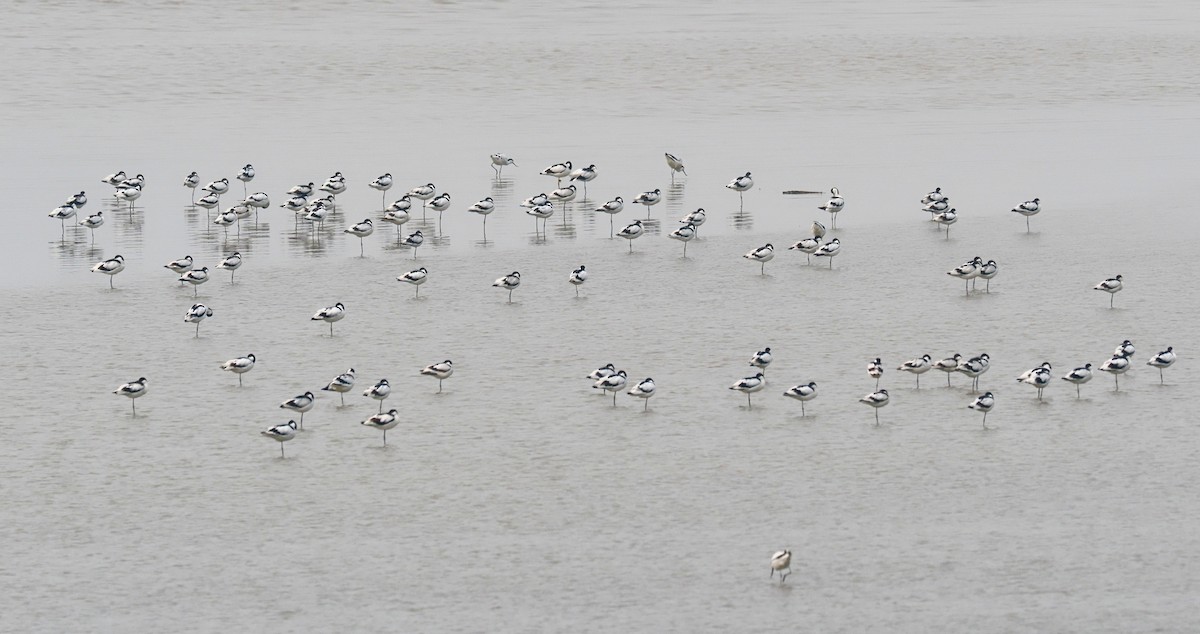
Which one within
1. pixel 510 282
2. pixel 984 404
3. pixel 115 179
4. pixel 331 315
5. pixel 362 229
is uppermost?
pixel 115 179

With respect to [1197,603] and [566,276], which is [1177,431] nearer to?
[1197,603]

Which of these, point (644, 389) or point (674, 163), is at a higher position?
point (674, 163)

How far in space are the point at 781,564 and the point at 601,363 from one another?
9.35 m

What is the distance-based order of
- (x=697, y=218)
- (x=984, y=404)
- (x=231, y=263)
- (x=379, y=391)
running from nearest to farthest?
1. (x=984, y=404)
2. (x=379, y=391)
3. (x=231, y=263)
4. (x=697, y=218)

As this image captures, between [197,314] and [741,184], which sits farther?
[741,184]

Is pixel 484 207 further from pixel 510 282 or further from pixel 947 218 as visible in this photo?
pixel 947 218

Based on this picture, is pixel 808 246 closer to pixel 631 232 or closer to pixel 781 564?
pixel 631 232

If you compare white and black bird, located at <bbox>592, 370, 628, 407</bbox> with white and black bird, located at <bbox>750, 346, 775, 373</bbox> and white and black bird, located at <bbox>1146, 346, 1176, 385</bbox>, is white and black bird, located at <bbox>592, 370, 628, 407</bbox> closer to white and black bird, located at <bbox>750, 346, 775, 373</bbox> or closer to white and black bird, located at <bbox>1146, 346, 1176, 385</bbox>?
white and black bird, located at <bbox>750, 346, 775, 373</bbox>

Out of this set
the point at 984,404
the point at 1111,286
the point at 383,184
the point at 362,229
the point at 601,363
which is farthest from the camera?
the point at 383,184

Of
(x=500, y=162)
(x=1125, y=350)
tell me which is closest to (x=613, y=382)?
(x=1125, y=350)

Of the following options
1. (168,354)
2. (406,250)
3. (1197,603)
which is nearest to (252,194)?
(406,250)

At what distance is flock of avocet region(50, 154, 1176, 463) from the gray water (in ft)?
1.23

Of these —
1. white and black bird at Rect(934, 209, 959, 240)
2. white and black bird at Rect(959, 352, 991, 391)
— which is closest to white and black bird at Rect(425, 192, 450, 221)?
white and black bird at Rect(934, 209, 959, 240)

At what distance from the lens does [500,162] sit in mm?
45219
